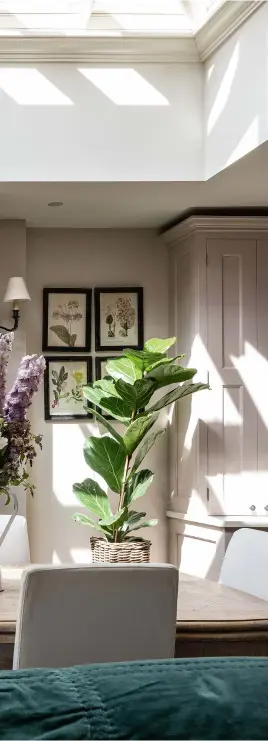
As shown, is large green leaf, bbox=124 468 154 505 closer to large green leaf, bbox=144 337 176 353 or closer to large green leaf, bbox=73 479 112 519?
large green leaf, bbox=73 479 112 519

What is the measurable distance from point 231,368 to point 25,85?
175cm

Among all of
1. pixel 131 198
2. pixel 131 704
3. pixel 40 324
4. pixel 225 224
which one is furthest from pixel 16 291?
pixel 131 704

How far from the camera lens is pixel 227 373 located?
5.01 meters

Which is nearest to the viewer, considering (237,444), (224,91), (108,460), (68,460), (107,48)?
(224,91)

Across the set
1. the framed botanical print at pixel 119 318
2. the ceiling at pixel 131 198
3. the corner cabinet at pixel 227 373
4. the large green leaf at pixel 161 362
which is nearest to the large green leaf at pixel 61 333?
the framed botanical print at pixel 119 318

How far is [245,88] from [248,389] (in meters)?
1.72

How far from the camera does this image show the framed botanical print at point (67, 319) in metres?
5.45

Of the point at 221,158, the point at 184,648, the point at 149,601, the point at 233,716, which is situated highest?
the point at 221,158

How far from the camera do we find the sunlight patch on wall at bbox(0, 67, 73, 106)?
4.27 meters

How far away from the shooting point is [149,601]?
2205mm

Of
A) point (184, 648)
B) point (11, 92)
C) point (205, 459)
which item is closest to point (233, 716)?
point (184, 648)

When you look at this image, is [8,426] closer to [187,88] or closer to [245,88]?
[245,88]

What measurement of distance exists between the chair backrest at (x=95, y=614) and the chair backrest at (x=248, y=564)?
79 cm

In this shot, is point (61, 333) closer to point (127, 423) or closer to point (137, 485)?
point (127, 423)
